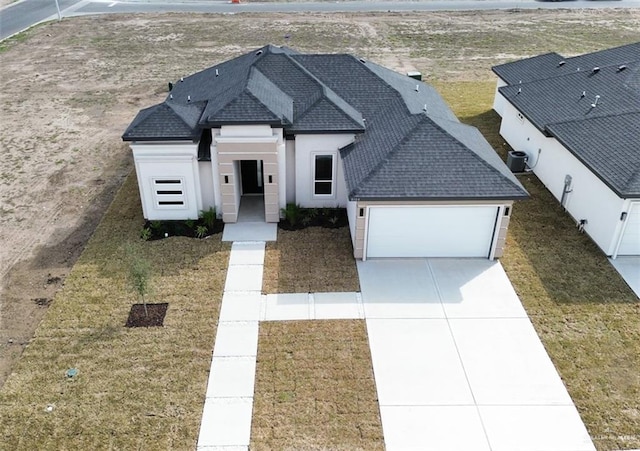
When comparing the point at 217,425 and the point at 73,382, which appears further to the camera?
the point at 73,382

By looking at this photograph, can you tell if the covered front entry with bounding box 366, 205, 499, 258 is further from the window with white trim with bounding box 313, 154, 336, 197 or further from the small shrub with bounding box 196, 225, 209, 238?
the small shrub with bounding box 196, 225, 209, 238

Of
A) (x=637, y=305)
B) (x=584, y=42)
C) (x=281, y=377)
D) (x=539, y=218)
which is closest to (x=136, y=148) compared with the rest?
(x=281, y=377)

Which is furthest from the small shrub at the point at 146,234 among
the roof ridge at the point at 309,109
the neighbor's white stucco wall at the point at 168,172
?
the roof ridge at the point at 309,109

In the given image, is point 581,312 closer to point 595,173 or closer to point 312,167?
point 595,173

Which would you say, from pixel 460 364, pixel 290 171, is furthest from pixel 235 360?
pixel 290 171

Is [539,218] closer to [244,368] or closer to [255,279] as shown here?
[255,279]
